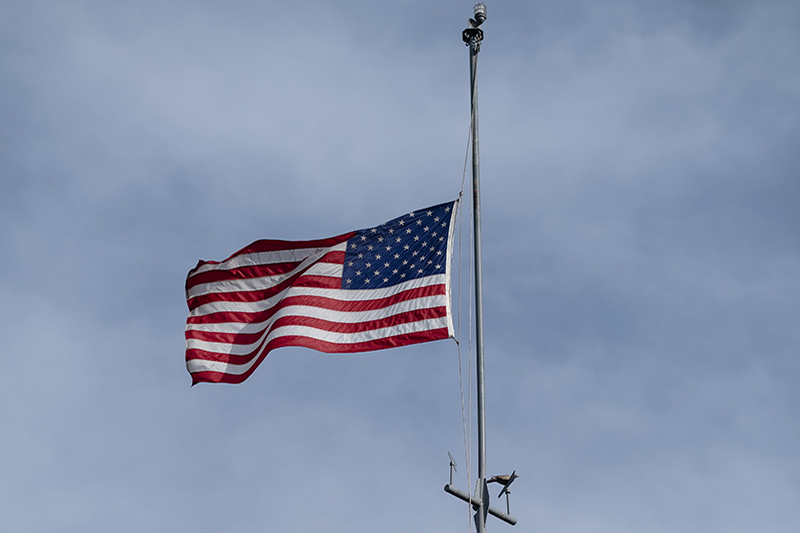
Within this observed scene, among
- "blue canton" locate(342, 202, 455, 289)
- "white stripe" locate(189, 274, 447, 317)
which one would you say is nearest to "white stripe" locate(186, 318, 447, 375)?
"white stripe" locate(189, 274, 447, 317)

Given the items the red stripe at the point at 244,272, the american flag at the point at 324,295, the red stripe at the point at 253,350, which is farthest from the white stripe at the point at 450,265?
the red stripe at the point at 244,272

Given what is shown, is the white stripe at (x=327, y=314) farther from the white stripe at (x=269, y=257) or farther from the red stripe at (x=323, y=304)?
the white stripe at (x=269, y=257)

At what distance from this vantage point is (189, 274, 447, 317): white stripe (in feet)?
57.8

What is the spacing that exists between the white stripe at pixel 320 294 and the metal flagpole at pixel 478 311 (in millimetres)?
1411

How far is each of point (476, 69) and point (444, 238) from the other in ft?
11.8

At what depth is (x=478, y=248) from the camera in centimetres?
1652

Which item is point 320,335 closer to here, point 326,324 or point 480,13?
point 326,324

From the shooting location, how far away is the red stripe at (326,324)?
17172 millimetres

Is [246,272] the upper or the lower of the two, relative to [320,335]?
upper

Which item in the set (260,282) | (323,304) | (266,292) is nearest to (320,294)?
(323,304)

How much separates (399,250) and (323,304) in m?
2.00

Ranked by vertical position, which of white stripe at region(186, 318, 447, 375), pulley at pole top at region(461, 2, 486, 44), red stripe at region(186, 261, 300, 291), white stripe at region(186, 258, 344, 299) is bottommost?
white stripe at region(186, 318, 447, 375)

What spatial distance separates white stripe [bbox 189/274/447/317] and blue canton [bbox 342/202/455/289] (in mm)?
120

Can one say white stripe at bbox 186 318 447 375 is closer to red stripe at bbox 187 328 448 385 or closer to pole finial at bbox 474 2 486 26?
red stripe at bbox 187 328 448 385
